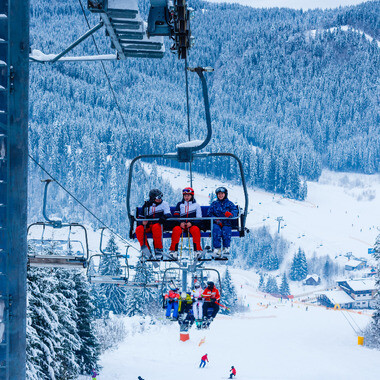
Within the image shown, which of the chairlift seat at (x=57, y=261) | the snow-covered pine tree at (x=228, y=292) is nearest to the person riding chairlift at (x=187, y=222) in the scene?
the chairlift seat at (x=57, y=261)

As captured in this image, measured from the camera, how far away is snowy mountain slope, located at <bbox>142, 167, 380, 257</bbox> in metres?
136

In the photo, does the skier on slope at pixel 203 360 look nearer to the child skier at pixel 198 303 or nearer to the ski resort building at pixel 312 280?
the child skier at pixel 198 303

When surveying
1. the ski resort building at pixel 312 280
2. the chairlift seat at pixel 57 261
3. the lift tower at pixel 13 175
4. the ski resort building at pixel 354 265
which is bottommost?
the ski resort building at pixel 312 280

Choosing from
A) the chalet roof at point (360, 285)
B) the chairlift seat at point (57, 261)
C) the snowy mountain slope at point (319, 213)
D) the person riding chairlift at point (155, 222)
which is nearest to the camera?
the chairlift seat at point (57, 261)

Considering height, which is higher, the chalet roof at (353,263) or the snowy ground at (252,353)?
the snowy ground at (252,353)

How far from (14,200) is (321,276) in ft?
384

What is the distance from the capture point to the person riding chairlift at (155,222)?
8867 mm

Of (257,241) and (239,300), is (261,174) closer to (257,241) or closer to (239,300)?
(257,241)

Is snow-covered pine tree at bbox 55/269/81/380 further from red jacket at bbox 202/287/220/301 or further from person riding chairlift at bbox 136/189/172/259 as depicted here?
person riding chairlift at bbox 136/189/172/259

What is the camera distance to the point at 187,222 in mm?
9289

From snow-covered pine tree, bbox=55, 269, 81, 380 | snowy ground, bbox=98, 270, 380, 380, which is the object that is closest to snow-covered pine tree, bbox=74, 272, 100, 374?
snow-covered pine tree, bbox=55, 269, 81, 380

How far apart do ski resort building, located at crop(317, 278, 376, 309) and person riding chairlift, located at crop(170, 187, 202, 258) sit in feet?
270

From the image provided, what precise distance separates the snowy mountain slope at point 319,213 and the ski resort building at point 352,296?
34604mm

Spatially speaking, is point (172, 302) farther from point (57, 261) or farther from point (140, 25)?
point (140, 25)
